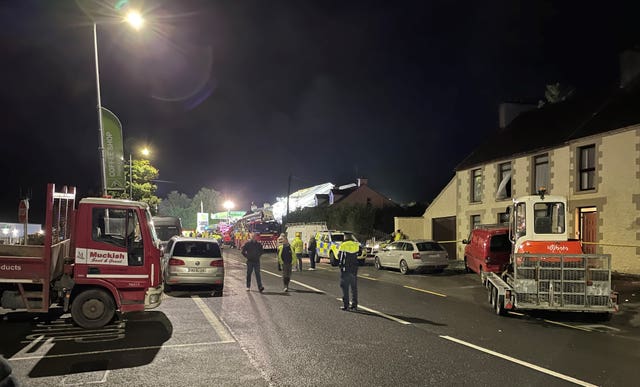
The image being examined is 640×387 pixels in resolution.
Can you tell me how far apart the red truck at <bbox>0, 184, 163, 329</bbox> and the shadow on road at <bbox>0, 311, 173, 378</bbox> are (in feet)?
1.50

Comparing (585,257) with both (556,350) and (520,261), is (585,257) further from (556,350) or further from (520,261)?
(556,350)

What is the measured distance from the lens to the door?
19.7 meters

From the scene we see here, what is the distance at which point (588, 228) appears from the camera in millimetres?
20281

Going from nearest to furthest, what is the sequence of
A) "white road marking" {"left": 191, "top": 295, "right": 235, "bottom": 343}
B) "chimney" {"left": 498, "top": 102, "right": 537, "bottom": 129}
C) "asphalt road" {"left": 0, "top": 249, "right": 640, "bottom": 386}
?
1. "asphalt road" {"left": 0, "top": 249, "right": 640, "bottom": 386}
2. "white road marking" {"left": 191, "top": 295, "right": 235, "bottom": 343}
3. "chimney" {"left": 498, "top": 102, "right": 537, "bottom": 129}

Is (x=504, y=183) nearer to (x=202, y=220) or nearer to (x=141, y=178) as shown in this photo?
(x=141, y=178)

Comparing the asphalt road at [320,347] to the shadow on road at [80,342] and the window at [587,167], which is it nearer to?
the shadow on road at [80,342]

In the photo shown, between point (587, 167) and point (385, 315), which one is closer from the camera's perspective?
point (385, 315)

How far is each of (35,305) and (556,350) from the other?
881 cm

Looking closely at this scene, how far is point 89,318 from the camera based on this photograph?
30.0ft

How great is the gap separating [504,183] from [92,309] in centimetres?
2110

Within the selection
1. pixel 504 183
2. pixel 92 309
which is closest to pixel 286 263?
pixel 92 309

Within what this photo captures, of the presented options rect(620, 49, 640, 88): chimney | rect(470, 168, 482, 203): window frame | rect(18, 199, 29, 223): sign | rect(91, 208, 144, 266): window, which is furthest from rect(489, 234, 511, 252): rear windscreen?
rect(18, 199, 29, 223): sign

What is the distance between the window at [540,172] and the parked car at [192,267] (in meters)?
15.8

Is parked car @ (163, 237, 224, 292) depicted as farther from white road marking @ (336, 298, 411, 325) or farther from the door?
the door
